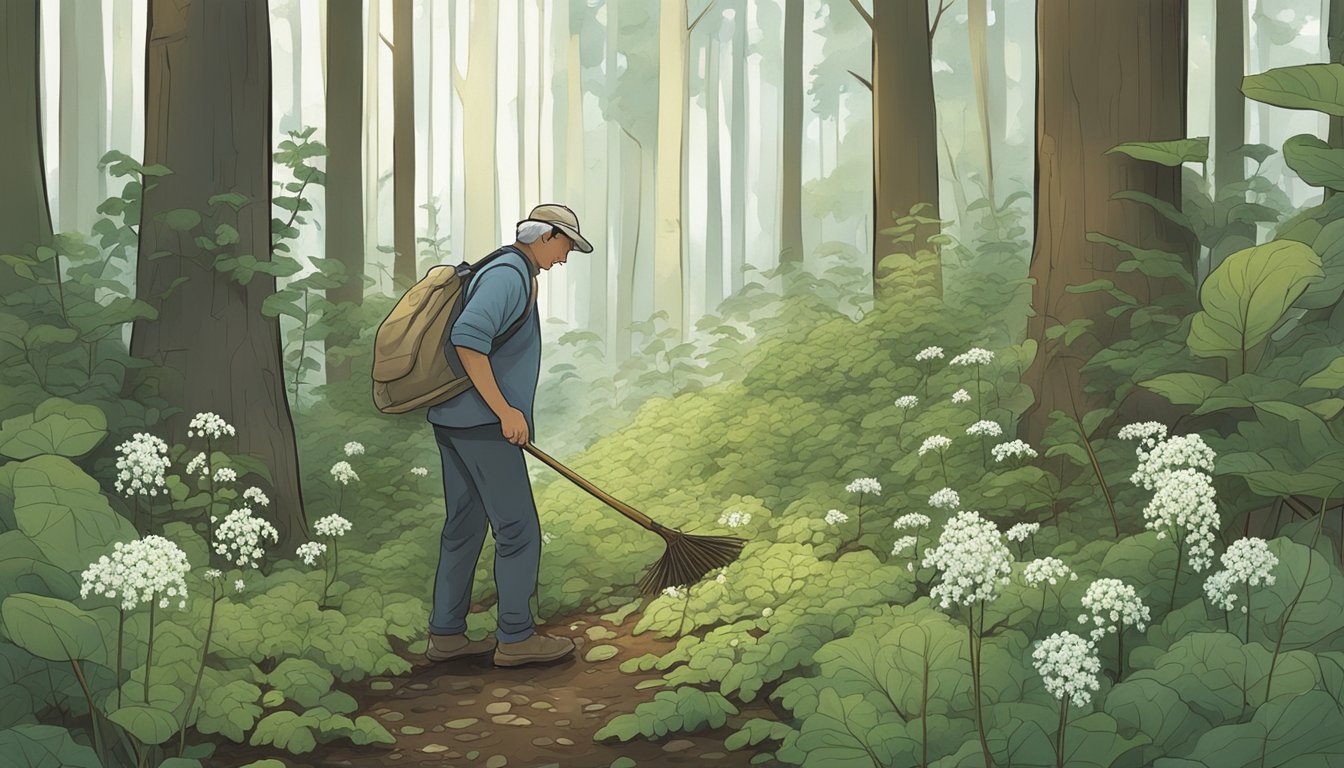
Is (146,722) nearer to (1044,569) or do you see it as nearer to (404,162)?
(1044,569)

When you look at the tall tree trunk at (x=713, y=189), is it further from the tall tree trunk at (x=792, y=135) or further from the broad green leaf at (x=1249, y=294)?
the broad green leaf at (x=1249, y=294)

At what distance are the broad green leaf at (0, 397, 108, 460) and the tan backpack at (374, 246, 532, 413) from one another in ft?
4.00

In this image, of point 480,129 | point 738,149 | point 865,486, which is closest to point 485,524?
point 865,486

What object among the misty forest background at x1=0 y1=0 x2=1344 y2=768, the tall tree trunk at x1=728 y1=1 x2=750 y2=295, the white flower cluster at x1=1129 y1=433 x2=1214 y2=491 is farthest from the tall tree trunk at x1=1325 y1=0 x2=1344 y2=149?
the tall tree trunk at x1=728 y1=1 x2=750 y2=295

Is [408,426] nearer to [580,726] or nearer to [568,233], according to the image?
[568,233]

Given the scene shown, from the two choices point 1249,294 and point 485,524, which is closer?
point 1249,294

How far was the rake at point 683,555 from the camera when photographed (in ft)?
16.4

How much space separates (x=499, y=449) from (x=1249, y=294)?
127 inches

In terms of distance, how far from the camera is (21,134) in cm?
561

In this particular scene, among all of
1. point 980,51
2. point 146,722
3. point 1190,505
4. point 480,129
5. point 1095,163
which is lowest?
point 146,722

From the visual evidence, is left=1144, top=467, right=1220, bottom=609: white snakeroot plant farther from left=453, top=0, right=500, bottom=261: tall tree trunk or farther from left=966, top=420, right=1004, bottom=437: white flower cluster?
left=453, top=0, right=500, bottom=261: tall tree trunk

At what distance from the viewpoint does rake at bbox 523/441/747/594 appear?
16.4 ft

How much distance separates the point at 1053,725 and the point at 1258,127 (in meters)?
17.6

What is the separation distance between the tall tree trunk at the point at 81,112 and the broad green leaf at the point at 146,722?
1311cm
